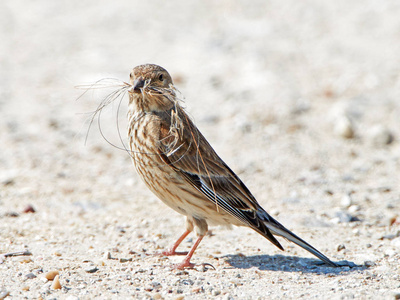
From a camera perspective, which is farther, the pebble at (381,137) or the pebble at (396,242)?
the pebble at (381,137)

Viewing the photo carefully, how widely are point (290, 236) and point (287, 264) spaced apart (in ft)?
0.76

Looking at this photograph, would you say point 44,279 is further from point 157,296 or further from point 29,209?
point 29,209

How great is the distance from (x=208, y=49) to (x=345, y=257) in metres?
5.64

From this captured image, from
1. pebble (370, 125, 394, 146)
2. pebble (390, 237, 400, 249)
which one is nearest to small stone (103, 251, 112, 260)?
pebble (390, 237, 400, 249)

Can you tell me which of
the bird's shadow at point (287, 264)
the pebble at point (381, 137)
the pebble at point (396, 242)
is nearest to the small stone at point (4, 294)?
the bird's shadow at point (287, 264)

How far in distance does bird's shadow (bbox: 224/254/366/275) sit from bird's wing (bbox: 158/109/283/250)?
20 centimetres

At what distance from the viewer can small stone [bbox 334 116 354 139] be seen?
795 cm

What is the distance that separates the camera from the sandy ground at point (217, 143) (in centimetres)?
469

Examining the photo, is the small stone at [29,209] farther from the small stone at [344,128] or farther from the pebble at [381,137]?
the pebble at [381,137]

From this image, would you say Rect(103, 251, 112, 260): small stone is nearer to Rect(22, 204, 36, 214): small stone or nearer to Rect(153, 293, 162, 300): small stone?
Rect(153, 293, 162, 300): small stone

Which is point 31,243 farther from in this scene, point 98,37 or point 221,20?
point 221,20

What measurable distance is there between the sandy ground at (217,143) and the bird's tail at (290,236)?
0.12 meters

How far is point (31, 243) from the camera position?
5250 mm

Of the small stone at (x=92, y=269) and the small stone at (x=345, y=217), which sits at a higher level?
the small stone at (x=92, y=269)
